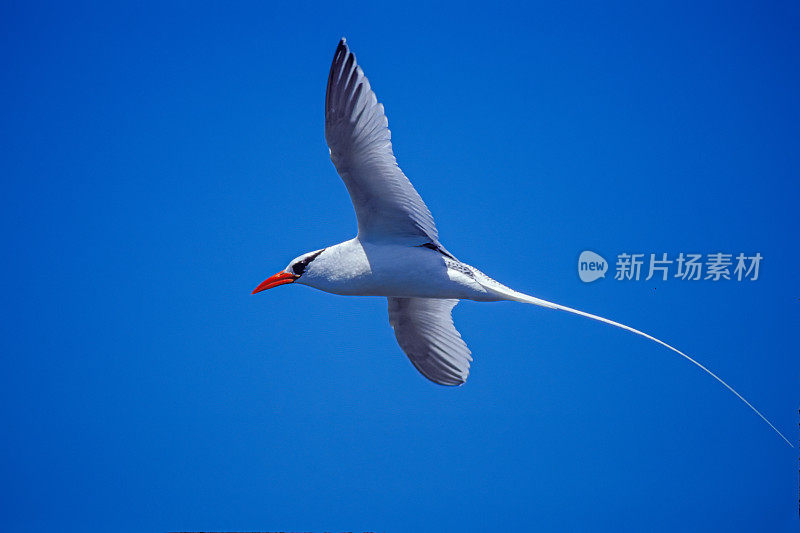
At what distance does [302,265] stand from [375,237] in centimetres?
34

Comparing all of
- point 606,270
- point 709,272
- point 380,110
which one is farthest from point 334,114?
point 709,272

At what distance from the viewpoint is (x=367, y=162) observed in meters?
2.52

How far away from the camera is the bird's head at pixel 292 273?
2828mm

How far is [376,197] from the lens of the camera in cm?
262

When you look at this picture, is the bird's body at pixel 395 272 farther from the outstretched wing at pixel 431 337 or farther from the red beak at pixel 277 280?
the outstretched wing at pixel 431 337

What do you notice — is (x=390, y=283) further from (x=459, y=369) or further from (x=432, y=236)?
(x=459, y=369)

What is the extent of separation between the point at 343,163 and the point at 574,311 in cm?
103

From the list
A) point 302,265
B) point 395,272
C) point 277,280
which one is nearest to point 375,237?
point 395,272

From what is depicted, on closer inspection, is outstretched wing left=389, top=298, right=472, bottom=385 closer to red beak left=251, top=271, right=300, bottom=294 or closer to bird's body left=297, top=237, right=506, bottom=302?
bird's body left=297, top=237, right=506, bottom=302

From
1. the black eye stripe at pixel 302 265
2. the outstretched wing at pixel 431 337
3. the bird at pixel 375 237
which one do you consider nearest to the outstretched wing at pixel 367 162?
the bird at pixel 375 237

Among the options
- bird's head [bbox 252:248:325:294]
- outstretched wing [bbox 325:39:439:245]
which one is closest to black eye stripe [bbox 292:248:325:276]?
bird's head [bbox 252:248:325:294]

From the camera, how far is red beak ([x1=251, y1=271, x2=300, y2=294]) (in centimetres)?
285

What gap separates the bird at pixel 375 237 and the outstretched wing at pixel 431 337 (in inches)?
16.4

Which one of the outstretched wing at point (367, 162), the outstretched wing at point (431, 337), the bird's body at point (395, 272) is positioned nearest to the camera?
the outstretched wing at point (367, 162)
